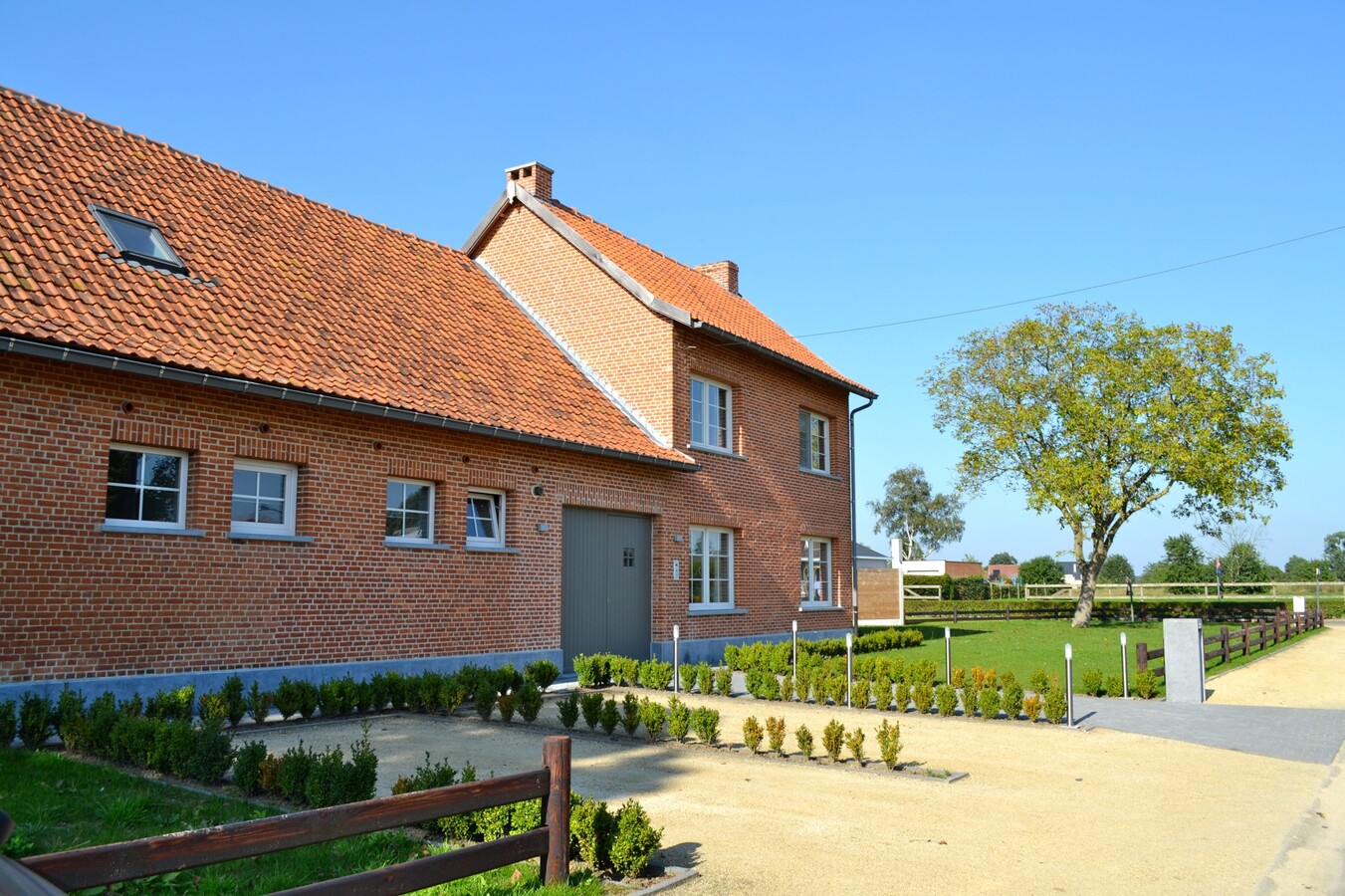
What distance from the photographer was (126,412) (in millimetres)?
10555

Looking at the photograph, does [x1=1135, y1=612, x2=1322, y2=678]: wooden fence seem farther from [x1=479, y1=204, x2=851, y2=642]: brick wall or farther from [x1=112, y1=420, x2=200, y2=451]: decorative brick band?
[x1=112, y1=420, x2=200, y2=451]: decorative brick band

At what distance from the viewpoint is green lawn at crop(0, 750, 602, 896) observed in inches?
205

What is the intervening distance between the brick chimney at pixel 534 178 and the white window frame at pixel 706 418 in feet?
16.0

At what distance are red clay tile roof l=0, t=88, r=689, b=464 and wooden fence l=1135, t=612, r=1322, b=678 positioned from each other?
8.09m

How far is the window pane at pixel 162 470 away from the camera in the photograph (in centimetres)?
1096

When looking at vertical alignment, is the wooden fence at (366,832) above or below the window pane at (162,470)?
below

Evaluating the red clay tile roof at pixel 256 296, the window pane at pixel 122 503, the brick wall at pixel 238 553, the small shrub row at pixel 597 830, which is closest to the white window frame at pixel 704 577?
the red clay tile roof at pixel 256 296

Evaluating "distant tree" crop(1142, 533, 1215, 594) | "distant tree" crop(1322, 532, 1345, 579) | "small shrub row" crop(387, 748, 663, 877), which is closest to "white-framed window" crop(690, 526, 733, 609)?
"small shrub row" crop(387, 748, 663, 877)

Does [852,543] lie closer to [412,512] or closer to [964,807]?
[412,512]

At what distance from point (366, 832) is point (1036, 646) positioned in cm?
2322

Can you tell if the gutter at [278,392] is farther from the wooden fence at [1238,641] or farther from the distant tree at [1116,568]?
the distant tree at [1116,568]

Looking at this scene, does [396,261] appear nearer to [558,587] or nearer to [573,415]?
[573,415]

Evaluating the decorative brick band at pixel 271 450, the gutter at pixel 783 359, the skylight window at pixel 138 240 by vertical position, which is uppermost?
the gutter at pixel 783 359

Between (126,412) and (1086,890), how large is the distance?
31.4 feet
